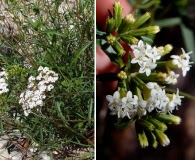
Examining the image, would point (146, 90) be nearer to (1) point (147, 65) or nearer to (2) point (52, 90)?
(1) point (147, 65)

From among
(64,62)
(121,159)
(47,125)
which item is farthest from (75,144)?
(121,159)

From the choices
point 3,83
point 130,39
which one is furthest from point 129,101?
point 3,83

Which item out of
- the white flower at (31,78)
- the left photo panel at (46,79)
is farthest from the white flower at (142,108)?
the white flower at (31,78)

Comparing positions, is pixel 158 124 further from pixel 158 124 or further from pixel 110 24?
pixel 110 24

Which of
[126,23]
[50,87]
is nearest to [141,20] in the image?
[126,23]

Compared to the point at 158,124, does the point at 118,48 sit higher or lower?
higher

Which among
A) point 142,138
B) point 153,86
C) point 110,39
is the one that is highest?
point 110,39

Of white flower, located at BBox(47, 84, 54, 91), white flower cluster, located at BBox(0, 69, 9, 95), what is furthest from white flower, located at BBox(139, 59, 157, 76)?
white flower cluster, located at BBox(0, 69, 9, 95)
